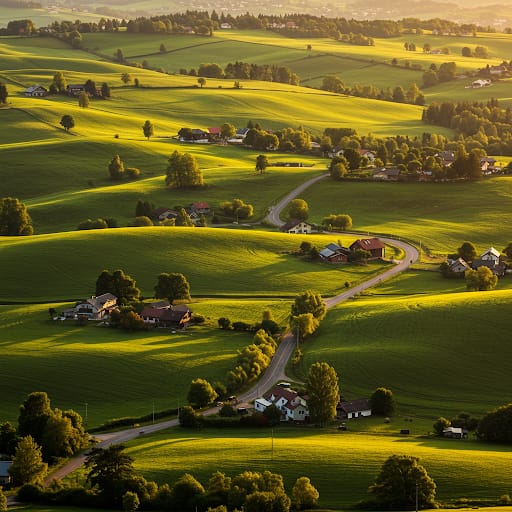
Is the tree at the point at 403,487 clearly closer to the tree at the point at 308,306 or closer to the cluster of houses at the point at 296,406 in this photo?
the cluster of houses at the point at 296,406

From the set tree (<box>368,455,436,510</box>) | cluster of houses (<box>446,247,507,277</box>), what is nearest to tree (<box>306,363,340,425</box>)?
tree (<box>368,455,436,510</box>)

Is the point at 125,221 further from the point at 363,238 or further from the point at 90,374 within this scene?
the point at 90,374

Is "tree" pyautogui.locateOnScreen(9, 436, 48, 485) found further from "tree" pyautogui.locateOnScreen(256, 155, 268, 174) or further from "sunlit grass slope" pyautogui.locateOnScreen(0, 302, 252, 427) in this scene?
"tree" pyautogui.locateOnScreen(256, 155, 268, 174)

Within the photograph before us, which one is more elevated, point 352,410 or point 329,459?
point 329,459

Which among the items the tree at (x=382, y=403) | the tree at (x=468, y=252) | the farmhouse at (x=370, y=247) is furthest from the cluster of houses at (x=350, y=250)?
the tree at (x=382, y=403)

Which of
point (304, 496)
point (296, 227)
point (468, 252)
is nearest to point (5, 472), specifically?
point (304, 496)

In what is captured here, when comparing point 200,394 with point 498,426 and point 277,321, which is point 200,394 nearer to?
point 277,321
